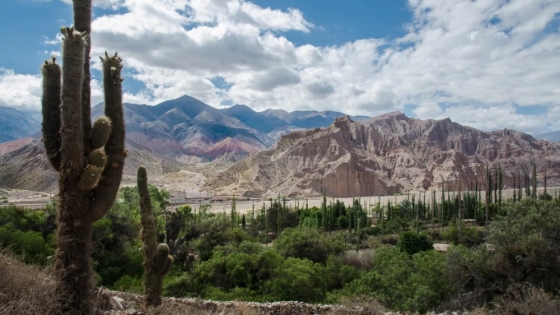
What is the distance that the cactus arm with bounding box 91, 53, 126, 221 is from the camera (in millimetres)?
7758

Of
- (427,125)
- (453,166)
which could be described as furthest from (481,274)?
(427,125)

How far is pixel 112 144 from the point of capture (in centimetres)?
828

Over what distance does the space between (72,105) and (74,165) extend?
1.06 meters

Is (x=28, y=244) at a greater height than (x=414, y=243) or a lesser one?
greater

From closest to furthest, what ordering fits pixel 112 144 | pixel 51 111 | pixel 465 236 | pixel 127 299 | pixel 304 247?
1. pixel 51 111
2. pixel 112 144
3. pixel 127 299
4. pixel 304 247
5. pixel 465 236

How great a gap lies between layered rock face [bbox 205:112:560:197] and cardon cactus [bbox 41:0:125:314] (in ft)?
302

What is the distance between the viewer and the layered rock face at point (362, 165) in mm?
107875

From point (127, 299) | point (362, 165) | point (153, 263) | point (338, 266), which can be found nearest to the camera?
point (153, 263)

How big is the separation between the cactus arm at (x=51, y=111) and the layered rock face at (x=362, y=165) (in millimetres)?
92563

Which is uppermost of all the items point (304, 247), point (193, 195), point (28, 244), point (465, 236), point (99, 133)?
point (99, 133)

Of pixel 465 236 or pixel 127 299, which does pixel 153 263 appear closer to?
pixel 127 299

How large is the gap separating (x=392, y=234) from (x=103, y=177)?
122ft

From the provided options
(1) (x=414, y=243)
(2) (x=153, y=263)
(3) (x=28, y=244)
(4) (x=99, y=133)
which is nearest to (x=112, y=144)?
(4) (x=99, y=133)

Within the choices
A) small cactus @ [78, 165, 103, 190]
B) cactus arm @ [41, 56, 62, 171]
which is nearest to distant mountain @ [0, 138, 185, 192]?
cactus arm @ [41, 56, 62, 171]
